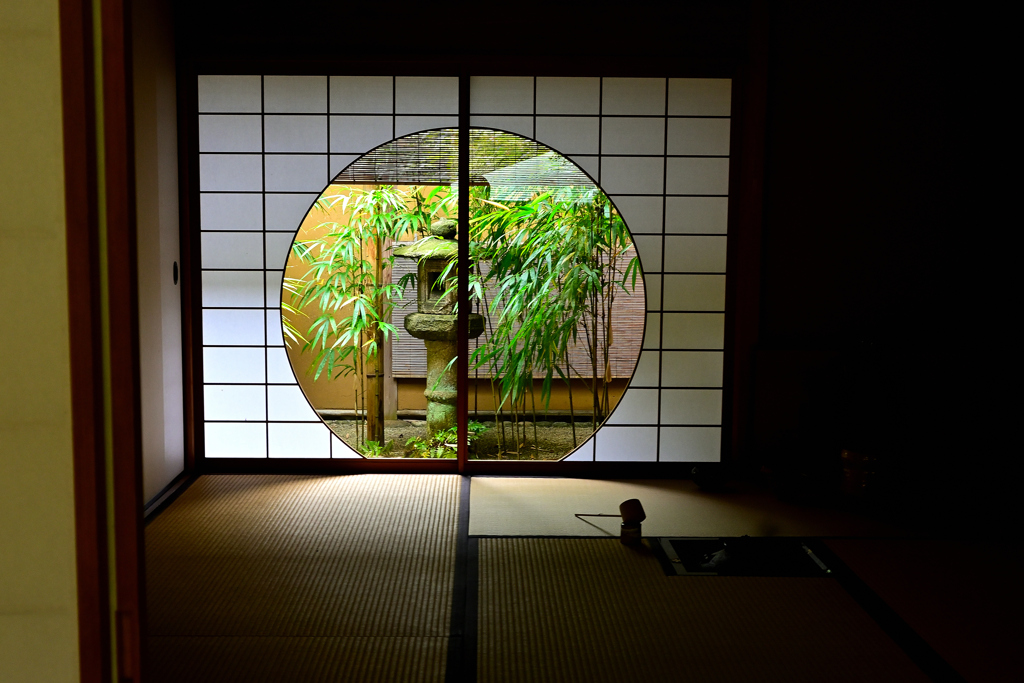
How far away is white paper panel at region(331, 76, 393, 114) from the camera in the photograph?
3.91m

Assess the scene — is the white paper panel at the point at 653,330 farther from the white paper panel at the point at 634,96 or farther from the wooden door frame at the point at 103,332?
the wooden door frame at the point at 103,332

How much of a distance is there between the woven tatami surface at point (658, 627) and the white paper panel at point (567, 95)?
2.25 metres

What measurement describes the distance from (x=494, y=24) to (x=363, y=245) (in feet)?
9.13

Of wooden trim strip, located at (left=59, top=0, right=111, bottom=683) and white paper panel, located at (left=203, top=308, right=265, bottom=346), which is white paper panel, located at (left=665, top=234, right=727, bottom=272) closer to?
white paper panel, located at (left=203, top=308, right=265, bottom=346)

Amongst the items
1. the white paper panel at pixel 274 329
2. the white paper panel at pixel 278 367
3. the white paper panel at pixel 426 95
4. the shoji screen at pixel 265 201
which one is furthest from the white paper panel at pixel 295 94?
the white paper panel at pixel 278 367

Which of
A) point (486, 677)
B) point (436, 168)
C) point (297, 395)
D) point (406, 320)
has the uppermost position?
point (436, 168)

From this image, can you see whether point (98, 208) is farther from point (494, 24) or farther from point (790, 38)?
point (790, 38)

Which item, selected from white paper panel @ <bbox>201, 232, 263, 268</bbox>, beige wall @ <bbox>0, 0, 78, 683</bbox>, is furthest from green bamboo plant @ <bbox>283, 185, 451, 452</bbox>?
beige wall @ <bbox>0, 0, 78, 683</bbox>

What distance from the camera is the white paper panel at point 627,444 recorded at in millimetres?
4121

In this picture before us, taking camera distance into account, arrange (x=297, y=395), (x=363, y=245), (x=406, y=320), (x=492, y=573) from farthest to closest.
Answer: (x=363, y=245)
(x=406, y=320)
(x=297, y=395)
(x=492, y=573)

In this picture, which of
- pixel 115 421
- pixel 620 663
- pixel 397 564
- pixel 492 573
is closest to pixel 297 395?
pixel 397 564

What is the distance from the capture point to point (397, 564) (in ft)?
9.26

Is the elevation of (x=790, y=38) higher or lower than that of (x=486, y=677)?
higher

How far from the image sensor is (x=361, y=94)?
12.9ft
